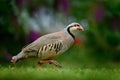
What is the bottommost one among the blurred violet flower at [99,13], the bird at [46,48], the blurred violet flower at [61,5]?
the bird at [46,48]

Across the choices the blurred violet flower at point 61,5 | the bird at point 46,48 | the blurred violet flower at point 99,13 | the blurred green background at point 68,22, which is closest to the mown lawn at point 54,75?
the bird at point 46,48

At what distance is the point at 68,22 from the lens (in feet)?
50.7

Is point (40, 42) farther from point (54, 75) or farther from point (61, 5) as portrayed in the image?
point (61, 5)

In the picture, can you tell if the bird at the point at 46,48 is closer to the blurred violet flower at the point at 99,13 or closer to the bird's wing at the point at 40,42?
the bird's wing at the point at 40,42

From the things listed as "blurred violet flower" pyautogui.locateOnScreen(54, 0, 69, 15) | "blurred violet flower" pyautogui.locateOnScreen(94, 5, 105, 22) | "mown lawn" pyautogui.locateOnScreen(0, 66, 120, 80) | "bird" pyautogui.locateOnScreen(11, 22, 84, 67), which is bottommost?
"mown lawn" pyautogui.locateOnScreen(0, 66, 120, 80)

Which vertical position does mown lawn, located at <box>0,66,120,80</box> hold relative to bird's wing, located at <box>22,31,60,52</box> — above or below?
below

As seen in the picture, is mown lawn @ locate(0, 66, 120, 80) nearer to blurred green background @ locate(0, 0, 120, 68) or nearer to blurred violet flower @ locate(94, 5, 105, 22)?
blurred green background @ locate(0, 0, 120, 68)

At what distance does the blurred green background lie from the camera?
13.5 m

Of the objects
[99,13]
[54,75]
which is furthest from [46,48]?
[99,13]

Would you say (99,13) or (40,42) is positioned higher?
(99,13)

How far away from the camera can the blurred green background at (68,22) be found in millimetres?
13516

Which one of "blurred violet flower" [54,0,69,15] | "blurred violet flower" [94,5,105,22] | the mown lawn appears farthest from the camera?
"blurred violet flower" [94,5,105,22]

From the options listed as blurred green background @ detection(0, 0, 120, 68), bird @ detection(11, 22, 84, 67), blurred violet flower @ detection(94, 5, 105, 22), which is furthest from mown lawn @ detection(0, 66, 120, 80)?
blurred violet flower @ detection(94, 5, 105, 22)

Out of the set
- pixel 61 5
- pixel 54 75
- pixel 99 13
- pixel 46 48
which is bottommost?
pixel 54 75
